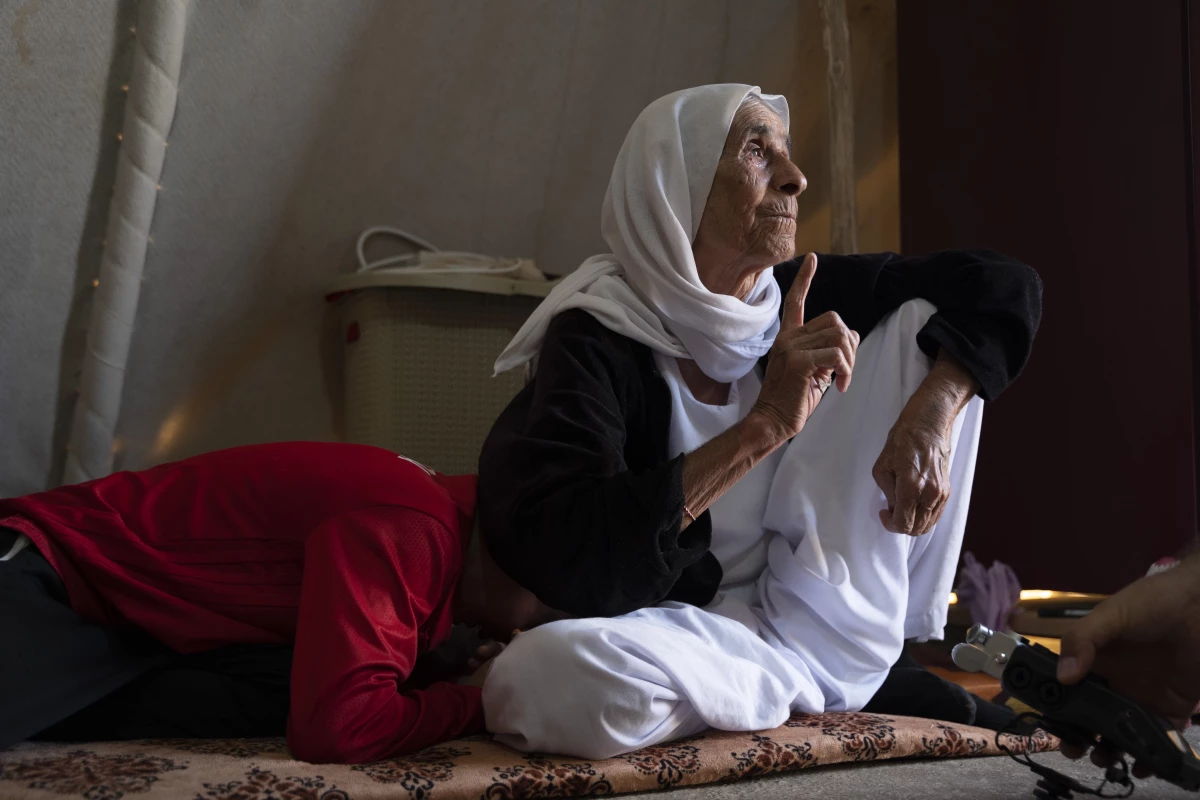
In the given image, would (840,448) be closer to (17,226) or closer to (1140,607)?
(1140,607)

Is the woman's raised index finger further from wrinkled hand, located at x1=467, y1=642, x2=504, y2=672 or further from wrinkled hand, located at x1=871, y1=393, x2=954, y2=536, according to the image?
wrinkled hand, located at x1=467, y1=642, x2=504, y2=672

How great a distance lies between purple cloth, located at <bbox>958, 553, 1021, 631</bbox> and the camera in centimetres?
257

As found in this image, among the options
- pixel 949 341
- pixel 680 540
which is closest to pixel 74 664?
pixel 680 540

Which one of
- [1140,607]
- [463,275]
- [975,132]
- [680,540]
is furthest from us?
[975,132]

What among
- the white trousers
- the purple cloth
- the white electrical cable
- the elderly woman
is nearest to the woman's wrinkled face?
the elderly woman

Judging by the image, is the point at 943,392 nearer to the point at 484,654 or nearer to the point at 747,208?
the point at 747,208

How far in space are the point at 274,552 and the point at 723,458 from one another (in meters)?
0.60

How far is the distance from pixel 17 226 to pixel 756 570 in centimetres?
155

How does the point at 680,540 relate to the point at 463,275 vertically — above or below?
below

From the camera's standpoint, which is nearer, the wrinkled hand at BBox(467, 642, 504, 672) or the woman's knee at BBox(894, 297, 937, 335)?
the wrinkled hand at BBox(467, 642, 504, 672)

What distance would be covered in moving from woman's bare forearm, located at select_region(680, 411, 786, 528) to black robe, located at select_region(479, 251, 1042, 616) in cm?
5

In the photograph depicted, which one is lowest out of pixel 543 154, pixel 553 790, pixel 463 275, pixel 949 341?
pixel 553 790

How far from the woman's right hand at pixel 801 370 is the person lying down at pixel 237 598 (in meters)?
0.44

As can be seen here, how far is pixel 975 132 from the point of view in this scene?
270cm
